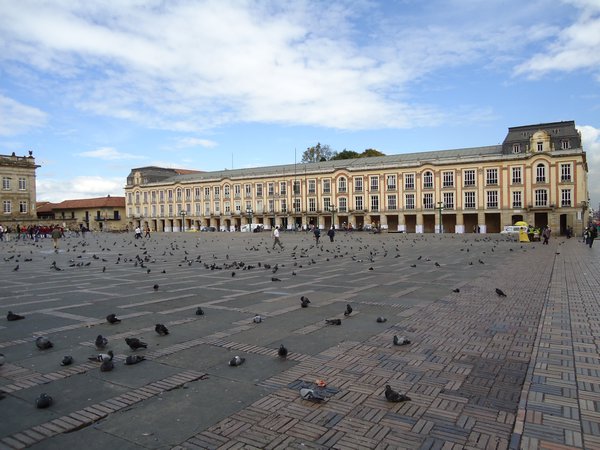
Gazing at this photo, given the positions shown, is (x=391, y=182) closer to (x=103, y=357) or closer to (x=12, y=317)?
(x=12, y=317)

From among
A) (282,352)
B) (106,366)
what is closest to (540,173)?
(282,352)

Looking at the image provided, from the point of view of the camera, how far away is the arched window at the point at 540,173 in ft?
210

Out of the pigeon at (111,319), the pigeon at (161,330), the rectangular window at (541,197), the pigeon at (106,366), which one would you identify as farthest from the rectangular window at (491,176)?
the pigeon at (106,366)

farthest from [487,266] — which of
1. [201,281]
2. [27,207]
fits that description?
[27,207]

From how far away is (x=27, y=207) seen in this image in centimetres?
8081

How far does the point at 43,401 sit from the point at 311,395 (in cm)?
277

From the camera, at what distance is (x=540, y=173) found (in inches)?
2537

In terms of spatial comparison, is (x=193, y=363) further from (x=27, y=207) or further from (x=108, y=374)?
(x=27, y=207)

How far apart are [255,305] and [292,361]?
408cm

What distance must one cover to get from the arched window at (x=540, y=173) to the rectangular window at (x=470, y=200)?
30.6ft

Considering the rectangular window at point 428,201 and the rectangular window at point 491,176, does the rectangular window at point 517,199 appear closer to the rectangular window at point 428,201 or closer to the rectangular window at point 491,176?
the rectangular window at point 491,176

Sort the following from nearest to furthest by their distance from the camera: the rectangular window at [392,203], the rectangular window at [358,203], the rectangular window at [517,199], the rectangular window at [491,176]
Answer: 1. the rectangular window at [517,199]
2. the rectangular window at [491,176]
3. the rectangular window at [392,203]
4. the rectangular window at [358,203]

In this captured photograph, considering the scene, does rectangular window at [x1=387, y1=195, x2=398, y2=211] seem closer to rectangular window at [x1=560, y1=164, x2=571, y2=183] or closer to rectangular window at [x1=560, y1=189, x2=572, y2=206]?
rectangular window at [x1=560, y1=189, x2=572, y2=206]

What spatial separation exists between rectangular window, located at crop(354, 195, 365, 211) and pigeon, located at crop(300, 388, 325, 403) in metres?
76.6
